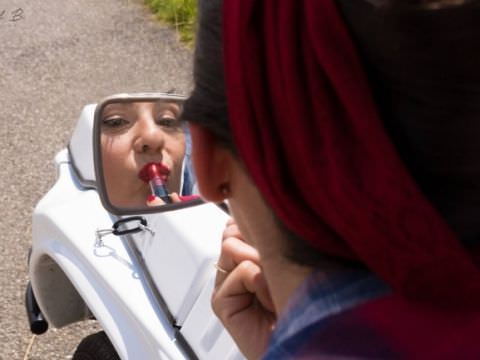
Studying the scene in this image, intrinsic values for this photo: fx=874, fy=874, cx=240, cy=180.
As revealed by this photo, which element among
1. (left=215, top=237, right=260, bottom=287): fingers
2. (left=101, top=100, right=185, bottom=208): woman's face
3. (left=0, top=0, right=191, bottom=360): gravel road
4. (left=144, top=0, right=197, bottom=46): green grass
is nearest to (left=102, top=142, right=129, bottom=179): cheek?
(left=101, top=100, right=185, bottom=208): woman's face

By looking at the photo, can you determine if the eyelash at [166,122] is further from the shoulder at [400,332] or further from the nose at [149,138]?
the shoulder at [400,332]

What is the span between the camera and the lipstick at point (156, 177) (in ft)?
6.15

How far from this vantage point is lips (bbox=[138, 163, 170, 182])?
6.14 ft

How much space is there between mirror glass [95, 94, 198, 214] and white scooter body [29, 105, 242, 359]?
0.05 metres

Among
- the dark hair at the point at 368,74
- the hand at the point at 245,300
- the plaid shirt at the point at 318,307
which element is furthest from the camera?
the hand at the point at 245,300

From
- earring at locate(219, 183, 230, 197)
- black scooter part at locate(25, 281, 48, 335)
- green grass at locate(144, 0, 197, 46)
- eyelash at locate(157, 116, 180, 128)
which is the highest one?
earring at locate(219, 183, 230, 197)

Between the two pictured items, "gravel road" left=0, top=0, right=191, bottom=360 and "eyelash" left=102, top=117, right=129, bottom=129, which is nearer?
"eyelash" left=102, top=117, right=129, bottom=129

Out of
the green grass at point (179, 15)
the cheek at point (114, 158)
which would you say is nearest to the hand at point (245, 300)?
the cheek at point (114, 158)

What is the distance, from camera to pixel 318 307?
102cm

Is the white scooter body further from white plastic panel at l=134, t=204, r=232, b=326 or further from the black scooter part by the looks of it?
the black scooter part

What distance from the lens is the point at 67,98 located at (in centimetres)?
534

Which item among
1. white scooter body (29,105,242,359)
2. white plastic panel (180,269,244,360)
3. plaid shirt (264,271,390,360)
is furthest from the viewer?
white scooter body (29,105,242,359)

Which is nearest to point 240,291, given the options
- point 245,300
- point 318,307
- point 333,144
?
point 245,300

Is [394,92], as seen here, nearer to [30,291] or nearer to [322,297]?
[322,297]
